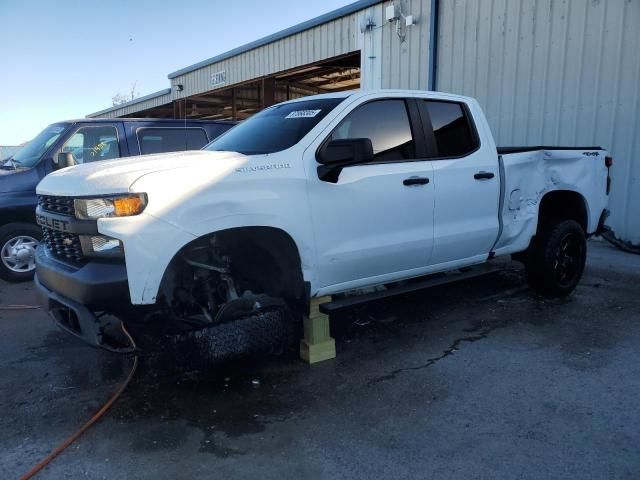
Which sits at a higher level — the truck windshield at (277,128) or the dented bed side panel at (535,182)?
the truck windshield at (277,128)

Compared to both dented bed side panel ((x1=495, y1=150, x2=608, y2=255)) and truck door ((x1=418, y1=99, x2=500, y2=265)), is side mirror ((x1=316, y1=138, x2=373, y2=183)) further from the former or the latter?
dented bed side panel ((x1=495, y1=150, x2=608, y2=255))

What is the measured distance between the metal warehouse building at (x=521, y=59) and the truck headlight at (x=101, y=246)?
751cm

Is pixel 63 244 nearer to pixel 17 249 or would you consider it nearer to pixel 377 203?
pixel 377 203

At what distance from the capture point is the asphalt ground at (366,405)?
8.80ft

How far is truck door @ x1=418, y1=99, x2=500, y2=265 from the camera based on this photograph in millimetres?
4293

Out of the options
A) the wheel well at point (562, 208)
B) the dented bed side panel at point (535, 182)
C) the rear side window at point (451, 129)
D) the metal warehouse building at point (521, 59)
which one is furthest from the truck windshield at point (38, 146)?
the metal warehouse building at point (521, 59)

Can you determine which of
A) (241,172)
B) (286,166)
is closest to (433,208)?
(286,166)

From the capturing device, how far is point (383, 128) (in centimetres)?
412

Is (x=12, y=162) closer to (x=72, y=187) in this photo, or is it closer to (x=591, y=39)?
(x=72, y=187)

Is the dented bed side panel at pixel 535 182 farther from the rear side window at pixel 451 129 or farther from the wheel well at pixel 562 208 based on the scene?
the rear side window at pixel 451 129

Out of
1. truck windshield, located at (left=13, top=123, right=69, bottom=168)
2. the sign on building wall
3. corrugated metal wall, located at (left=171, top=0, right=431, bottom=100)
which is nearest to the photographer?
truck windshield, located at (left=13, top=123, right=69, bottom=168)

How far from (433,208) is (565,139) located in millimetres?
5321

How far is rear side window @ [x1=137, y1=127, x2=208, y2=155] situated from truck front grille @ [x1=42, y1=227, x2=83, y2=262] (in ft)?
12.1

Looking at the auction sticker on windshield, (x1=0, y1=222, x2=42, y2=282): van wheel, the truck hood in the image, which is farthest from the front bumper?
(x1=0, y1=222, x2=42, y2=282): van wheel
